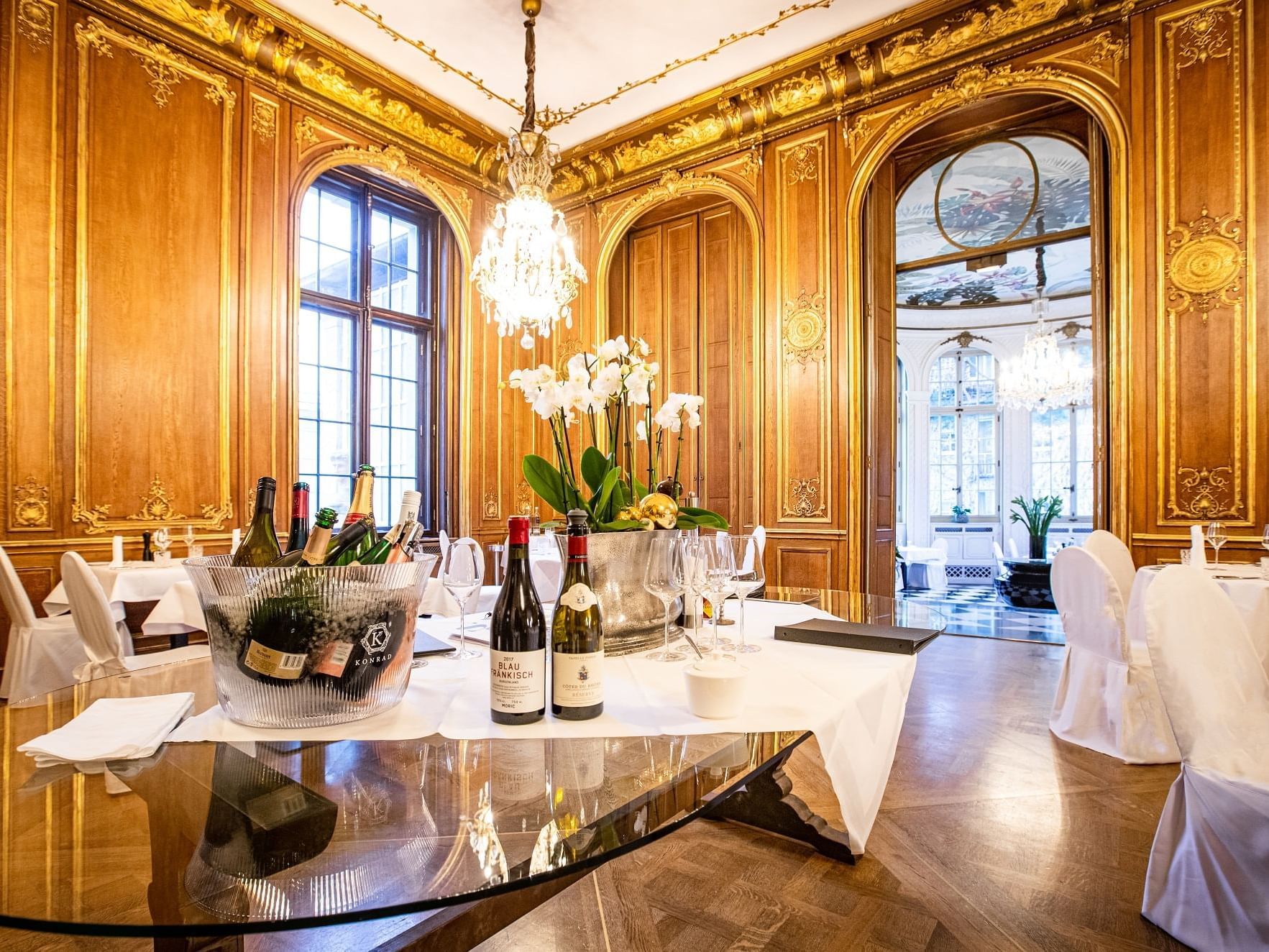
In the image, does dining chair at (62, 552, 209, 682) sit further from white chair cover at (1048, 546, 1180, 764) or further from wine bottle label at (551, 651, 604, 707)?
white chair cover at (1048, 546, 1180, 764)

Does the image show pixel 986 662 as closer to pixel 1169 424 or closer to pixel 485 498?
pixel 1169 424

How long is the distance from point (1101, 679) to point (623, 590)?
254 cm

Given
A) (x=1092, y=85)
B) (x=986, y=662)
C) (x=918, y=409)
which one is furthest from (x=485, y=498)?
(x=918, y=409)

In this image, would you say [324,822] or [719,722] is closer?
[324,822]

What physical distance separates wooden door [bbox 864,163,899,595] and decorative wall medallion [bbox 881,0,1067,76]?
27.8 inches

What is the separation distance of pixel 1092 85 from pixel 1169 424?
199cm

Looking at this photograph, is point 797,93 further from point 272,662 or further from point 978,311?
point 978,311

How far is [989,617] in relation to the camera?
641 cm

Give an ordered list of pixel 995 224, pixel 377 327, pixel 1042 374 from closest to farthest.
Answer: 1. pixel 377 327
2. pixel 995 224
3. pixel 1042 374

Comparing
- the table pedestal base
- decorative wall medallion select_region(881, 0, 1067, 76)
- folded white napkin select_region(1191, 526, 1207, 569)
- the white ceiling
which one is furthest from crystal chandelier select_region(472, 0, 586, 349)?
folded white napkin select_region(1191, 526, 1207, 569)

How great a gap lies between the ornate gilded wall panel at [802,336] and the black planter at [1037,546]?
13.0 ft

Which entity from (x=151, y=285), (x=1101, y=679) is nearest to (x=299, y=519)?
(x=1101, y=679)

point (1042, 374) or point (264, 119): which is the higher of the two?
point (264, 119)

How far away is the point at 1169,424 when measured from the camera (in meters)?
3.76
